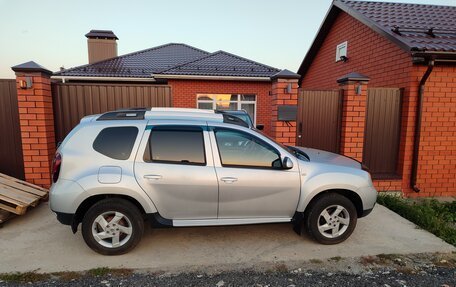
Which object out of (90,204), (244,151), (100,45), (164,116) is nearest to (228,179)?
(244,151)

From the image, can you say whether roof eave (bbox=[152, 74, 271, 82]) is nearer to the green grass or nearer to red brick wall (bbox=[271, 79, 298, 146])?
red brick wall (bbox=[271, 79, 298, 146])

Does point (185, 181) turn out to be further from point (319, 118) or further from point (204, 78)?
point (204, 78)

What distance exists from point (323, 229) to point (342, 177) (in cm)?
72

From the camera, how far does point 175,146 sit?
3.29 m

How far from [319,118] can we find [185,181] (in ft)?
12.7

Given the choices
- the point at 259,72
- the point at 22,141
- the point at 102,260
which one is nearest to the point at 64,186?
the point at 102,260

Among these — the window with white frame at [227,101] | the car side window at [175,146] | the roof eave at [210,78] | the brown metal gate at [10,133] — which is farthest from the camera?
the window with white frame at [227,101]

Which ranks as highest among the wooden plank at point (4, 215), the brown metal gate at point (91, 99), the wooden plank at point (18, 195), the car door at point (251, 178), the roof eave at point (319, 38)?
the roof eave at point (319, 38)

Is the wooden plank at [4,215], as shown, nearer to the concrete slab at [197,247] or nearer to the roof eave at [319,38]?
the concrete slab at [197,247]

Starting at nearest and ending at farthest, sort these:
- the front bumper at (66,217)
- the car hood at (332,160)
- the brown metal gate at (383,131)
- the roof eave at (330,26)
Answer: the front bumper at (66,217) < the car hood at (332,160) < the brown metal gate at (383,131) < the roof eave at (330,26)

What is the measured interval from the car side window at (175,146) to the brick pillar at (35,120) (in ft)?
9.91

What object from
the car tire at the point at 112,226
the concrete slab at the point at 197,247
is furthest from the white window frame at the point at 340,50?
the car tire at the point at 112,226

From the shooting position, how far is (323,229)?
3.50m

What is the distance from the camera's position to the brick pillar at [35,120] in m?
4.84
